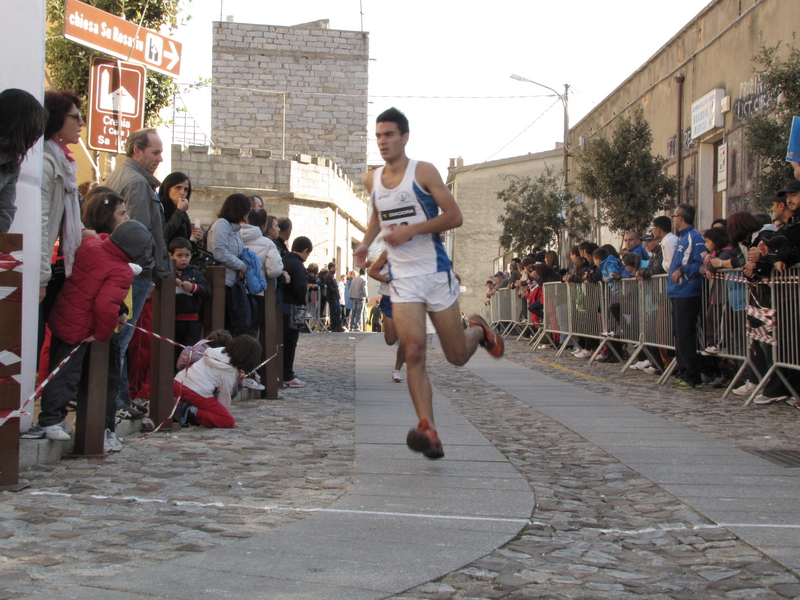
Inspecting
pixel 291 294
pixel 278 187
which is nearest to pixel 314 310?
pixel 278 187

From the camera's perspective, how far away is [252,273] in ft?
28.2

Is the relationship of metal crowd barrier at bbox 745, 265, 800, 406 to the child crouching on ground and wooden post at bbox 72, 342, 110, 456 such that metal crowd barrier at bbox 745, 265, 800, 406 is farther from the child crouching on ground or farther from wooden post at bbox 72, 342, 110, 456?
wooden post at bbox 72, 342, 110, 456

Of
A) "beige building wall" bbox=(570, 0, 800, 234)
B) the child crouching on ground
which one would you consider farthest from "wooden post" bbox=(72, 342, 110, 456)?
"beige building wall" bbox=(570, 0, 800, 234)

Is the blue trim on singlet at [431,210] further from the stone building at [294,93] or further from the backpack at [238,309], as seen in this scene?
the stone building at [294,93]

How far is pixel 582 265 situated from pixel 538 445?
9267mm

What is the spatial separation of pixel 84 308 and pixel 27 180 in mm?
767

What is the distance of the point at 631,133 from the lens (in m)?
18.5

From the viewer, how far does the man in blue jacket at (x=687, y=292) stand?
9.96 metres

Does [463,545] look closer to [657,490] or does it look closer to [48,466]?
[657,490]

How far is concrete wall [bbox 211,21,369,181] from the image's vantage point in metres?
46.4

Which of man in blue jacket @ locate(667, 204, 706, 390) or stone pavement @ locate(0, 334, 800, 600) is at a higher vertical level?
man in blue jacket @ locate(667, 204, 706, 390)

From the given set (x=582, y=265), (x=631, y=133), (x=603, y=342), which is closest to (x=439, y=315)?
(x=603, y=342)

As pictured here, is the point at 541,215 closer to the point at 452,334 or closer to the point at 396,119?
the point at 396,119

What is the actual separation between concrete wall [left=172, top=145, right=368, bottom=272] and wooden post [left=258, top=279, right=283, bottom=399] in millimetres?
23613
